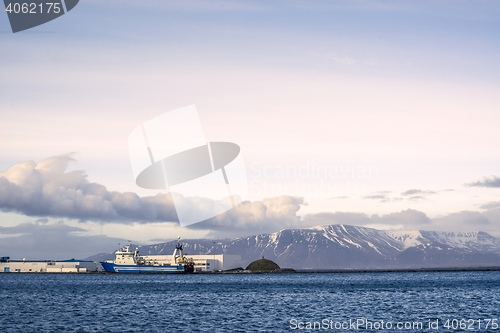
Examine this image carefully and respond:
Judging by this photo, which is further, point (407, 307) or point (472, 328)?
point (407, 307)

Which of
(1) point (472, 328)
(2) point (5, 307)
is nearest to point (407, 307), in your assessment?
(1) point (472, 328)

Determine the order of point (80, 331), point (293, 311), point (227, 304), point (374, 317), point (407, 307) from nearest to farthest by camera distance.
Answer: point (80, 331) → point (374, 317) → point (293, 311) → point (407, 307) → point (227, 304)

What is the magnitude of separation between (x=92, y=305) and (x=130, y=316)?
1665cm

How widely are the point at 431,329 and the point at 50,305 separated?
5690cm

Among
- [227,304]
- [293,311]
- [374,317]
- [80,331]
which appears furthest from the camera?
[227,304]

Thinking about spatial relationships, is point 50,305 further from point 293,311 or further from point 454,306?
point 454,306

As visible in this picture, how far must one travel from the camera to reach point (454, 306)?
75.0 m

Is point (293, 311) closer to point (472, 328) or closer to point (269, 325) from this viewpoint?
point (269, 325)

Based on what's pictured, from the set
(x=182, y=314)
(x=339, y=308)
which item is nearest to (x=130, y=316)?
(x=182, y=314)

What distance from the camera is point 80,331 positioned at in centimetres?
4891

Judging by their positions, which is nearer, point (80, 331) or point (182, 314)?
point (80, 331)

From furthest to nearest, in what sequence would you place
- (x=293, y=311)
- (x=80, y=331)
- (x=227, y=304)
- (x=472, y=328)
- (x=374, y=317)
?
(x=227, y=304) < (x=293, y=311) < (x=374, y=317) < (x=472, y=328) < (x=80, y=331)

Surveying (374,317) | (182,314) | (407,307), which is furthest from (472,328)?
(182,314)

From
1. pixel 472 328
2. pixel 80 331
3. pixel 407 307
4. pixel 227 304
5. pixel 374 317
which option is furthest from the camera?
pixel 227 304
